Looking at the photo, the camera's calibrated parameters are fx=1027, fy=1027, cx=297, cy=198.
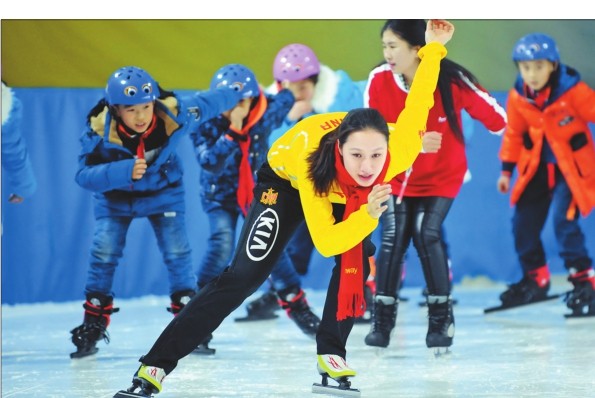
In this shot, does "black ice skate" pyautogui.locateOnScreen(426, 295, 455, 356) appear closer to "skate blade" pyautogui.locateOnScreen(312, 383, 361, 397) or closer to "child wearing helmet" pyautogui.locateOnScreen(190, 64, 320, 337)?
"child wearing helmet" pyautogui.locateOnScreen(190, 64, 320, 337)

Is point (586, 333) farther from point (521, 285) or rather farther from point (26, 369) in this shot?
point (26, 369)

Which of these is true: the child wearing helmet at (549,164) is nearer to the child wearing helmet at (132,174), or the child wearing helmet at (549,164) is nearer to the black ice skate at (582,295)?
the black ice skate at (582,295)

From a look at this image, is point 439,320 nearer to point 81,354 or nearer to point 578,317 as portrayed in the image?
point 578,317

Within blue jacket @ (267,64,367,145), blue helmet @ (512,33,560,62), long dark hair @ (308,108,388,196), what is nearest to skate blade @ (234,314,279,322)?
blue jacket @ (267,64,367,145)

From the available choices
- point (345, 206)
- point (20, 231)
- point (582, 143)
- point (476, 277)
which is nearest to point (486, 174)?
point (476, 277)

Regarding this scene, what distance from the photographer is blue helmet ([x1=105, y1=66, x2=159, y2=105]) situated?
14.1ft

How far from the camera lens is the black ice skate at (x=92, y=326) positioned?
4.48 meters

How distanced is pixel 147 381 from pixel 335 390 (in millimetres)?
642

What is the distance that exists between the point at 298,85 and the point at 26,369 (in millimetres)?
2234

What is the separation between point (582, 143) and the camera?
19.1 ft

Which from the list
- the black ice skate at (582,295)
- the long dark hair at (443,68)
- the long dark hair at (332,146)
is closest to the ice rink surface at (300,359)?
the black ice skate at (582,295)

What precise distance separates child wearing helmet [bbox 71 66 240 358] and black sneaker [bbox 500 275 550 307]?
6.99 feet

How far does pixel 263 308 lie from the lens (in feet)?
18.9

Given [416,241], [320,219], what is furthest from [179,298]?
[320,219]
